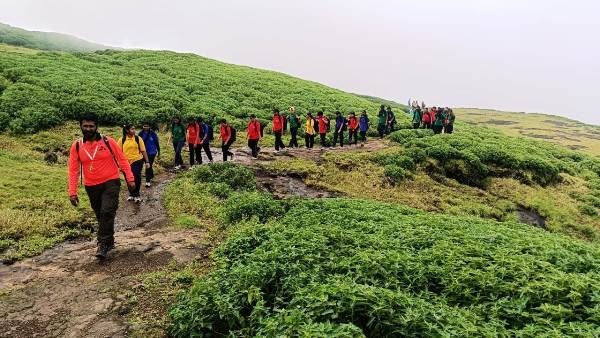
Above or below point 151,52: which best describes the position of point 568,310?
below

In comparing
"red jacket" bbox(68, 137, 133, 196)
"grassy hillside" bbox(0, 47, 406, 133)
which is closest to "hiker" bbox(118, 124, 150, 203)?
"red jacket" bbox(68, 137, 133, 196)

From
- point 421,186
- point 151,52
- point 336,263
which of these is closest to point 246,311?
point 336,263

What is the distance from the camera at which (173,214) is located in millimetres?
14008

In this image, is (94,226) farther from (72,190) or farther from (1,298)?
(1,298)

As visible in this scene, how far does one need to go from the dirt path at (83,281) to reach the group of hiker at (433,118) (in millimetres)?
28396

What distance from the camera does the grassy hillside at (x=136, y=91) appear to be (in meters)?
26.5

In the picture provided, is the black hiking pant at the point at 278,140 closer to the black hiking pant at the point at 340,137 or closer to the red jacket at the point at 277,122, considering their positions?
the red jacket at the point at 277,122

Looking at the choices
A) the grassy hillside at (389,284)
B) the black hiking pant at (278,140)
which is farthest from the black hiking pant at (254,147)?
the grassy hillside at (389,284)

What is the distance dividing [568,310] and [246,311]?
466 cm

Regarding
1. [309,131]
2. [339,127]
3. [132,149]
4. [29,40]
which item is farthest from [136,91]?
[29,40]

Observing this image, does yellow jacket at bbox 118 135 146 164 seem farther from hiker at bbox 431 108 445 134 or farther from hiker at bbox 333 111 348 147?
hiker at bbox 431 108 445 134

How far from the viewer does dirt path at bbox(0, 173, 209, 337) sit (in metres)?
7.14

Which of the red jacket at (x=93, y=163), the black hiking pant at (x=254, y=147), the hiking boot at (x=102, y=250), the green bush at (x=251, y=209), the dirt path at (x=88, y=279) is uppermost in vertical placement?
the red jacket at (x=93, y=163)

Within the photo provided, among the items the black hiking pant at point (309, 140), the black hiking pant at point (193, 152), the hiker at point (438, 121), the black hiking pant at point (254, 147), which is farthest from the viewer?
the hiker at point (438, 121)
